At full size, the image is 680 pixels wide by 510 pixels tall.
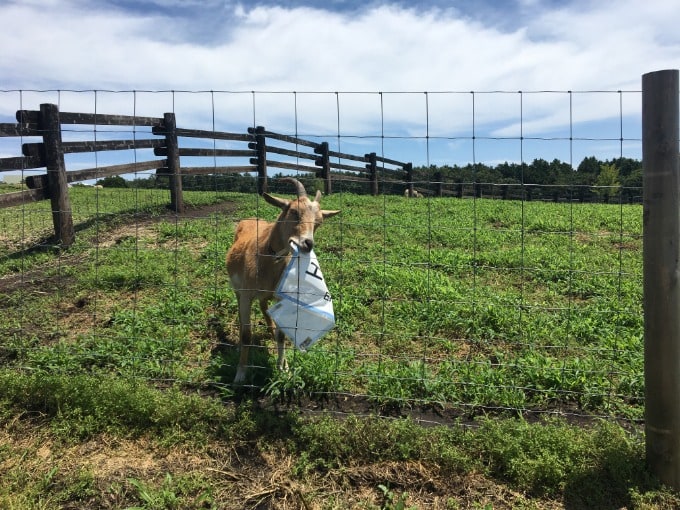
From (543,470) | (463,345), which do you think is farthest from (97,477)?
(463,345)

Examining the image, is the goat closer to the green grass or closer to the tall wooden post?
the green grass

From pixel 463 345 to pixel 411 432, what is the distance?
A: 5.52 feet

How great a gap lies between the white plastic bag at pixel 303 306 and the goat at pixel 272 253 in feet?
0.65

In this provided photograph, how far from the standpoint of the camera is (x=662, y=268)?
8.76 feet

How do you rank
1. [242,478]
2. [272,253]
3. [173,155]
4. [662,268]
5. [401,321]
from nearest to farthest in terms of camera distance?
[662,268] < [242,478] < [272,253] < [401,321] < [173,155]

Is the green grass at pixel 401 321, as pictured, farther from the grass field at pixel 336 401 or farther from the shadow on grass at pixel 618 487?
the shadow on grass at pixel 618 487

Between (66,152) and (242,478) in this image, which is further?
(66,152)

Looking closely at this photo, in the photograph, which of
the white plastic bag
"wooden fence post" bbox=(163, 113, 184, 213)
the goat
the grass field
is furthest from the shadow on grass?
"wooden fence post" bbox=(163, 113, 184, 213)

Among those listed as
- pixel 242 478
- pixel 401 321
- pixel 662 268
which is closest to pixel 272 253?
pixel 401 321

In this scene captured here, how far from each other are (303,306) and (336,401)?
2.53 feet

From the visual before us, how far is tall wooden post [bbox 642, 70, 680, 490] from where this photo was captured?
2.62m

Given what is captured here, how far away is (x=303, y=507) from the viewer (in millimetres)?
2711

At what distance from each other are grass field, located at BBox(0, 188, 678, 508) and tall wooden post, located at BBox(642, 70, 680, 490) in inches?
8.6

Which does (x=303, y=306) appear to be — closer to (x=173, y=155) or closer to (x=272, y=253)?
(x=272, y=253)
